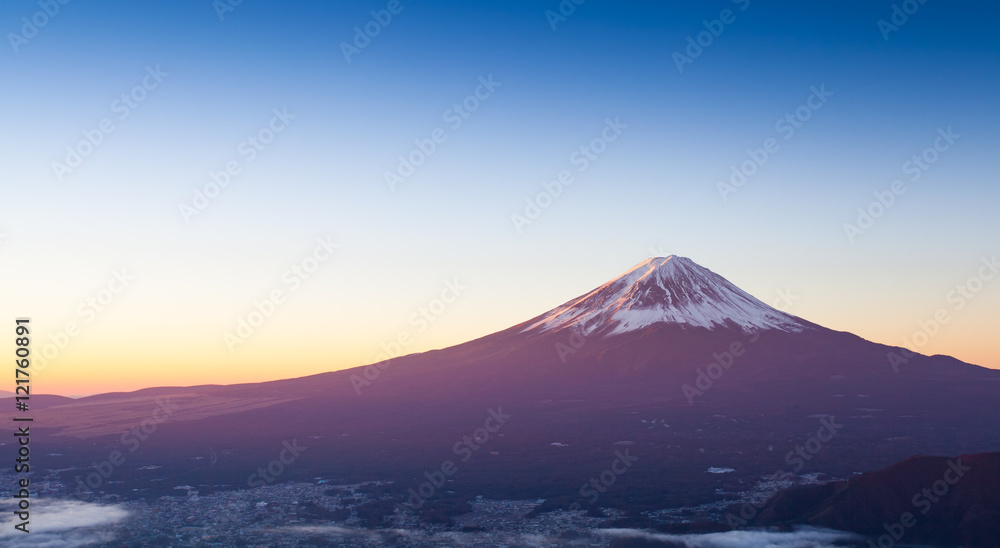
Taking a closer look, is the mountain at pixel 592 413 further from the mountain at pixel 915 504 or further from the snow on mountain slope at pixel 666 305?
the mountain at pixel 915 504

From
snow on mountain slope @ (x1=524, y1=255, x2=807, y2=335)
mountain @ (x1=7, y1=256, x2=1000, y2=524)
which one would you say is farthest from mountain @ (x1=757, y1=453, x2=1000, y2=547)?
snow on mountain slope @ (x1=524, y1=255, x2=807, y2=335)

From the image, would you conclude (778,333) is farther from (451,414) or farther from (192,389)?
(192,389)

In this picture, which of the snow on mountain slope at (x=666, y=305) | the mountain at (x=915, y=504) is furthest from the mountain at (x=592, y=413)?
the mountain at (x=915, y=504)

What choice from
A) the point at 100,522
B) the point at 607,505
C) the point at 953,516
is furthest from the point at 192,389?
the point at 953,516

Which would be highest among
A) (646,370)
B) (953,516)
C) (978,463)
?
(646,370)

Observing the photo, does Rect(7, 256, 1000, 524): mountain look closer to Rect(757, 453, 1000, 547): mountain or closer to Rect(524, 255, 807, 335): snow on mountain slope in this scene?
Rect(524, 255, 807, 335): snow on mountain slope

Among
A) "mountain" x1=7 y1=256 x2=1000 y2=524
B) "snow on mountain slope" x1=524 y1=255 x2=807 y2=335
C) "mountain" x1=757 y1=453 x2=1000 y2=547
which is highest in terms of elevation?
"snow on mountain slope" x1=524 y1=255 x2=807 y2=335
